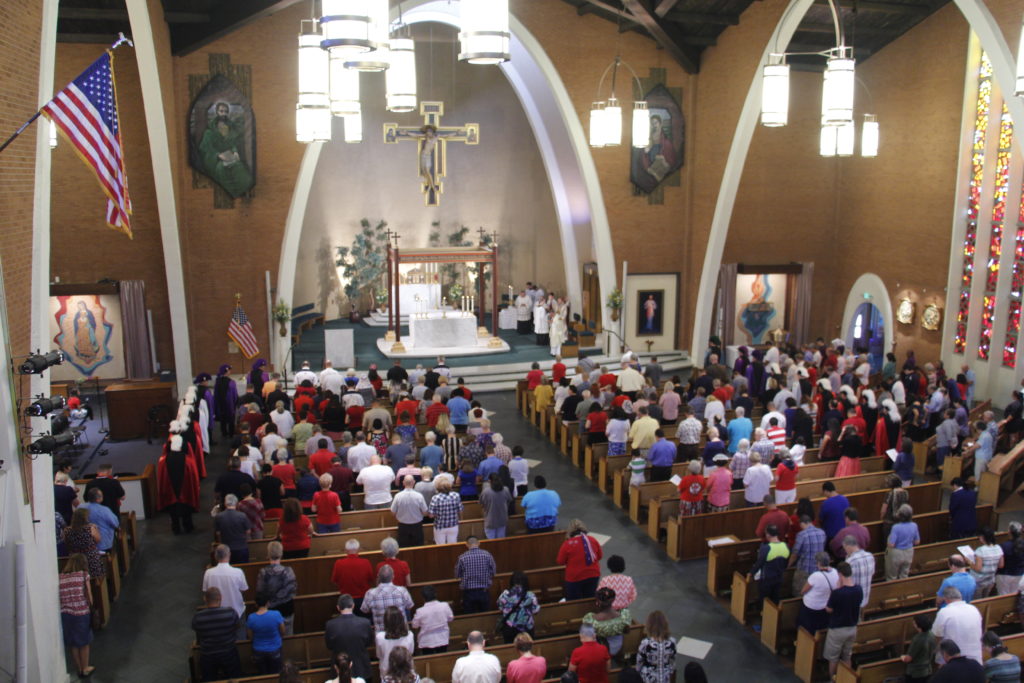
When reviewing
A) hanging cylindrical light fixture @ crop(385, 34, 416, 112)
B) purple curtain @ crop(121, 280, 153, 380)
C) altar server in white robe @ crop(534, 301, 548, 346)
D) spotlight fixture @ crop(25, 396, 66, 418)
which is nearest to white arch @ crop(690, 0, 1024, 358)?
altar server in white robe @ crop(534, 301, 548, 346)

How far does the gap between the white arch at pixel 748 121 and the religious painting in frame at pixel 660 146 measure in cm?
161

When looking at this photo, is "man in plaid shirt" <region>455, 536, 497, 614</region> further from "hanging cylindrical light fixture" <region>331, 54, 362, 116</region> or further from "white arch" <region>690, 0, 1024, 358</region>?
"white arch" <region>690, 0, 1024, 358</region>

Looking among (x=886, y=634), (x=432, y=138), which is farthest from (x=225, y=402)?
(x=886, y=634)

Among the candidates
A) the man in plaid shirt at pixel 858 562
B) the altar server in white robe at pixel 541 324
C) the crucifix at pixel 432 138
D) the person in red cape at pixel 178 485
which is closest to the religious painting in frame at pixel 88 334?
the crucifix at pixel 432 138

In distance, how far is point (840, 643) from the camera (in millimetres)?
6832

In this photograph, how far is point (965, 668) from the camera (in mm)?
5453

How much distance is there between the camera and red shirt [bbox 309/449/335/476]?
30.9ft

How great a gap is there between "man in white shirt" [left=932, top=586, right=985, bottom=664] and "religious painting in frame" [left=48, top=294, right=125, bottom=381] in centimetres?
1589

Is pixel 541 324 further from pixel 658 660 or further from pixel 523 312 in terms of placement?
pixel 658 660

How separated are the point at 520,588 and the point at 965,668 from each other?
3122 mm

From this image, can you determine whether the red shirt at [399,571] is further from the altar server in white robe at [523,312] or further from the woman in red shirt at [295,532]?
the altar server in white robe at [523,312]

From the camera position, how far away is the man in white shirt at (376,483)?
9.08 meters

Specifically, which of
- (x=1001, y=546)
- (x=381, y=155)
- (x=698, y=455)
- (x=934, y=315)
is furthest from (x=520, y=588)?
(x=381, y=155)

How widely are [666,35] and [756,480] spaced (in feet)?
35.7
